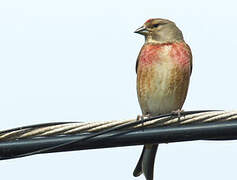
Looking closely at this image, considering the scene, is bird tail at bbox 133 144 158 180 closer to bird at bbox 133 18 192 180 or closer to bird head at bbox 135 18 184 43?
bird at bbox 133 18 192 180

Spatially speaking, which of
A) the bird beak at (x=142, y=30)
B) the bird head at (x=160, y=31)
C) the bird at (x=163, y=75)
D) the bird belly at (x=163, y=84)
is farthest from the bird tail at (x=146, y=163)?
the bird beak at (x=142, y=30)

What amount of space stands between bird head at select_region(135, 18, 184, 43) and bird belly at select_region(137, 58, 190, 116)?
1.85 feet

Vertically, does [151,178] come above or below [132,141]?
below

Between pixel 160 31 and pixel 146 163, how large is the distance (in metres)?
1.98

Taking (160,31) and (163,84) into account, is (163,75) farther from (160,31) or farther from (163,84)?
(160,31)

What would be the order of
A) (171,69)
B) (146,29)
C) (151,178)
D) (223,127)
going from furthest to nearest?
(146,29), (171,69), (151,178), (223,127)

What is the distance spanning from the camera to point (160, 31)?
767 cm

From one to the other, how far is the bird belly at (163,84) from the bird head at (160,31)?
56cm

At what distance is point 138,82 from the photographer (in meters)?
7.20

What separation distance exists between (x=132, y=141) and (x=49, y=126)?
1.97 feet

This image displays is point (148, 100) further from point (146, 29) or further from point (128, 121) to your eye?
point (128, 121)

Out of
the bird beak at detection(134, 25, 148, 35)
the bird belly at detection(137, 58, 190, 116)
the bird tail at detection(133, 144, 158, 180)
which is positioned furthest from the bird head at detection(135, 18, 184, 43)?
the bird tail at detection(133, 144, 158, 180)

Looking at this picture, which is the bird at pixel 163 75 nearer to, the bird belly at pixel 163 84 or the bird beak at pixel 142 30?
the bird belly at pixel 163 84

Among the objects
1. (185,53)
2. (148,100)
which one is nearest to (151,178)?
(148,100)
